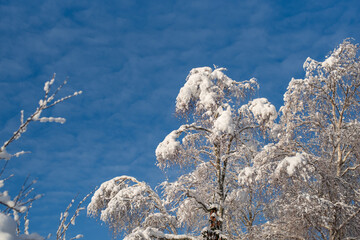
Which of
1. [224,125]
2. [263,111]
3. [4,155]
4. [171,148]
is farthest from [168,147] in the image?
[4,155]

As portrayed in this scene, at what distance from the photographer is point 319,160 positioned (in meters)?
8.91

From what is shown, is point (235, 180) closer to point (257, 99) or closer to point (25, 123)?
point (257, 99)

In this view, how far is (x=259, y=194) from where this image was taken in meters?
9.24

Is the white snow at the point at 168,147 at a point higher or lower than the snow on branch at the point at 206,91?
lower

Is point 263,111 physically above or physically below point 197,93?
below

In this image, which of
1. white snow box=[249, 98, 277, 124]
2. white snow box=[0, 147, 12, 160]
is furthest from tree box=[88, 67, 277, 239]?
white snow box=[0, 147, 12, 160]

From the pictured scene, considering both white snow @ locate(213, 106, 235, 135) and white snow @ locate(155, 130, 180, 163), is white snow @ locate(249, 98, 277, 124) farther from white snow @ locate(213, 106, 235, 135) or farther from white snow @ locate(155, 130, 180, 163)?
white snow @ locate(155, 130, 180, 163)

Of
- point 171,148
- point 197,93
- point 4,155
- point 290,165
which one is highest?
point 197,93

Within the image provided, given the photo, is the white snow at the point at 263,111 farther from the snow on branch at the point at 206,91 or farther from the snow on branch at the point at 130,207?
the snow on branch at the point at 130,207

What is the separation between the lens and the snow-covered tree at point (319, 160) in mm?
8352

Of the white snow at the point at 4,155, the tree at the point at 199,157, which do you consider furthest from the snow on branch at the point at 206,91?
the white snow at the point at 4,155

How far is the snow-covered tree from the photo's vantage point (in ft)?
27.4

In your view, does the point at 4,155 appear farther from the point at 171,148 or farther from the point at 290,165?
the point at 171,148

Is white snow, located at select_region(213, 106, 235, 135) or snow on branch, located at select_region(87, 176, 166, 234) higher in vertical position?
white snow, located at select_region(213, 106, 235, 135)
